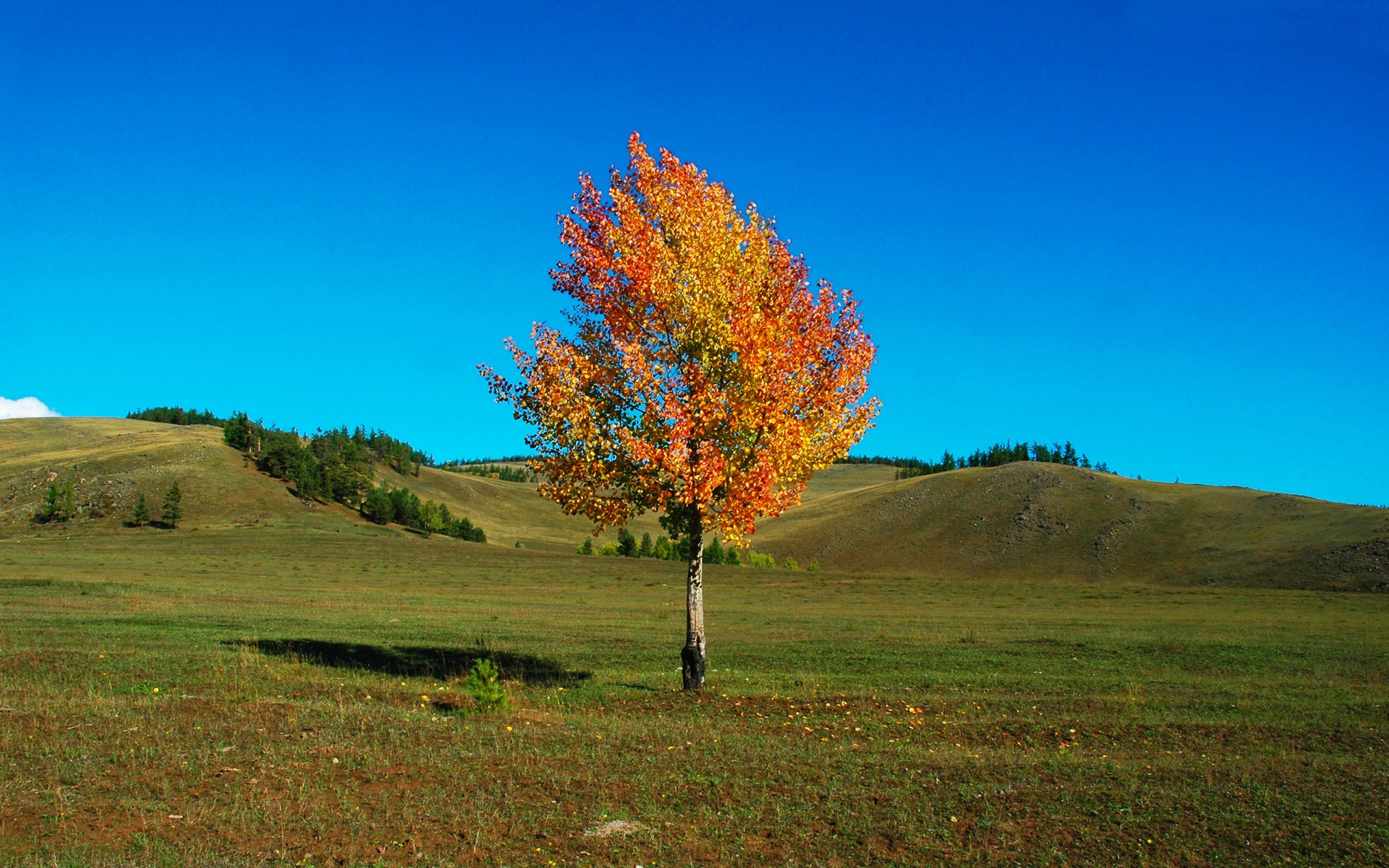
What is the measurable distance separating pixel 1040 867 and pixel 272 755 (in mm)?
8486

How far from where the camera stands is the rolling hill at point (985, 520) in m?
93.6

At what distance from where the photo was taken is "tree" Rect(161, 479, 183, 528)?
99375 mm

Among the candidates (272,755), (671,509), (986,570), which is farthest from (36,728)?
(986,570)

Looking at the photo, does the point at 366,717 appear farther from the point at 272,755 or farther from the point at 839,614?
the point at 839,614

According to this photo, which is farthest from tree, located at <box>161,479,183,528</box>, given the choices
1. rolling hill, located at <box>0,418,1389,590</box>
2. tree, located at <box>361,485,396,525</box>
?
tree, located at <box>361,485,396,525</box>

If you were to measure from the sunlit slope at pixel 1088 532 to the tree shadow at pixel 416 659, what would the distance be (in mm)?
81736

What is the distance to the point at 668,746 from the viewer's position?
12.5 m

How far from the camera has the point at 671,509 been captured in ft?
60.1

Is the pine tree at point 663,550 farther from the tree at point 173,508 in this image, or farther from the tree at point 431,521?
the tree at point 173,508

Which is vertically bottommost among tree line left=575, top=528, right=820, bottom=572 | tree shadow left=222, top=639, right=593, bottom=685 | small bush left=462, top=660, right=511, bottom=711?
tree shadow left=222, top=639, right=593, bottom=685

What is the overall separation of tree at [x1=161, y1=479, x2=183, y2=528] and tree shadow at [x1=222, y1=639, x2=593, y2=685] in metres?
86.5

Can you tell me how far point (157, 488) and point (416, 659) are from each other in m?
106

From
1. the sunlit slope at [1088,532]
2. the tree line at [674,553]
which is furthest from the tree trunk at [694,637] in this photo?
the sunlit slope at [1088,532]

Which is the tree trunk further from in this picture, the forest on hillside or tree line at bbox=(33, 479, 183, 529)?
the forest on hillside
